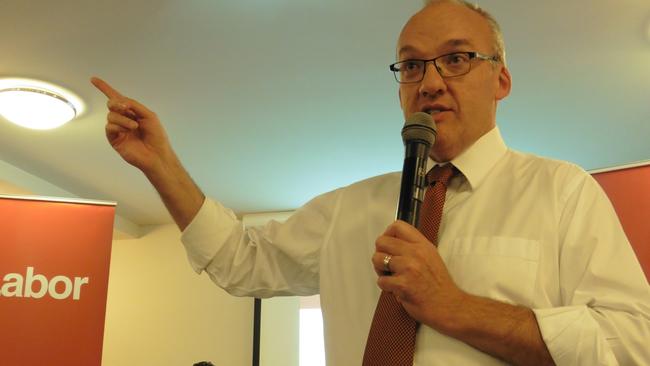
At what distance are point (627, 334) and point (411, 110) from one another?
1.86ft

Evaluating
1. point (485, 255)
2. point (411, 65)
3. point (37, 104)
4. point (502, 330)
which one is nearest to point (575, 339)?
point (502, 330)

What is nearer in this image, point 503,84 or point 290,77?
point 503,84

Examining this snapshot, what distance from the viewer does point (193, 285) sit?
226 inches

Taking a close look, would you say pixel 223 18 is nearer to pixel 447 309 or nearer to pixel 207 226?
pixel 207 226

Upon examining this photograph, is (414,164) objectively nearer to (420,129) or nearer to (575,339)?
(420,129)

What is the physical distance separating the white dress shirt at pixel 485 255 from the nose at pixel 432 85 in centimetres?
14

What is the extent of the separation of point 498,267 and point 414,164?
0.72 ft

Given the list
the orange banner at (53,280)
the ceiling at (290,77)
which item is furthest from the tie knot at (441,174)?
the orange banner at (53,280)

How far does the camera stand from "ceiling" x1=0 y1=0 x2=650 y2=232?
2.44 m

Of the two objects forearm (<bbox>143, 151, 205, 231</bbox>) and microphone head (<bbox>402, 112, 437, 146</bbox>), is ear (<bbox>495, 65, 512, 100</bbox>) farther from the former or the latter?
Answer: forearm (<bbox>143, 151, 205, 231</bbox>)

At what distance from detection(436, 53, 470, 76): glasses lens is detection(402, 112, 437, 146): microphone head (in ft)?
0.59

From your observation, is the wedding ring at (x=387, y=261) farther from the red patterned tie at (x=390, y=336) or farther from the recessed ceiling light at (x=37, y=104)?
the recessed ceiling light at (x=37, y=104)

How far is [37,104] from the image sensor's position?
314 cm

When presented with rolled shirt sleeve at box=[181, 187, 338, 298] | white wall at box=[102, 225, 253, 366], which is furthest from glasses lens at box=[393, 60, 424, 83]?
white wall at box=[102, 225, 253, 366]
